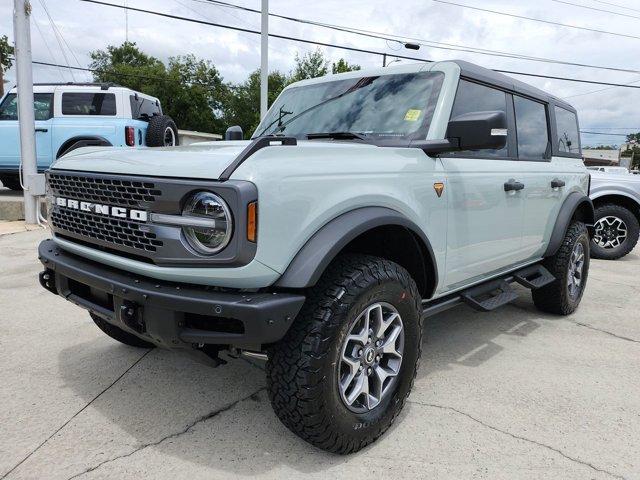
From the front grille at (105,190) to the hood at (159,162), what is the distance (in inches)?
1.9

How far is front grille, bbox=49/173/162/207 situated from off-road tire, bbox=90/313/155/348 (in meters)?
0.92

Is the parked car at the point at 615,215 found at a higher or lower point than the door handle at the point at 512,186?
lower

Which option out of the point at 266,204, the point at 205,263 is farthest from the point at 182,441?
the point at 266,204

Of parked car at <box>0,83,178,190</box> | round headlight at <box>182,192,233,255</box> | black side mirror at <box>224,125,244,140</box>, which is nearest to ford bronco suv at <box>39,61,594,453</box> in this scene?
round headlight at <box>182,192,233,255</box>

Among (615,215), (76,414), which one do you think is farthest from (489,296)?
(615,215)

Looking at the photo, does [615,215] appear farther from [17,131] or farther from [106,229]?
[17,131]

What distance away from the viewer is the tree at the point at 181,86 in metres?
46.8

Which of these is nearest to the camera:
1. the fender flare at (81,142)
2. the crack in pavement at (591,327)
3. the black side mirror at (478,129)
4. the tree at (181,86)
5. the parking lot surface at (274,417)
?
the parking lot surface at (274,417)

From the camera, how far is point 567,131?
4.84 m

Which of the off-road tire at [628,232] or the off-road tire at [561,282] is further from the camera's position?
the off-road tire at [628,232]

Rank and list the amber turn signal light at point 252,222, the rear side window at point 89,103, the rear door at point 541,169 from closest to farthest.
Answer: the amber turn signal light at point 252,222
the rear door at point 541,169
the rear side window at point 89,103

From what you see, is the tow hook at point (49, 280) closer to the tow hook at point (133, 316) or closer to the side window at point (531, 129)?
the tow hook at point (133, 316)

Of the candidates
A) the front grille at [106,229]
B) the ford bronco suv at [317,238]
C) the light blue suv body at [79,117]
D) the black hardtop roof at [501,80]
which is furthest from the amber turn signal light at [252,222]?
the light blue suv body at [79,117]


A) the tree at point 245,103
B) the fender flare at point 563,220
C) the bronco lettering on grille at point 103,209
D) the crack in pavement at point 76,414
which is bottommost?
the crack in pavement at point 76,414
